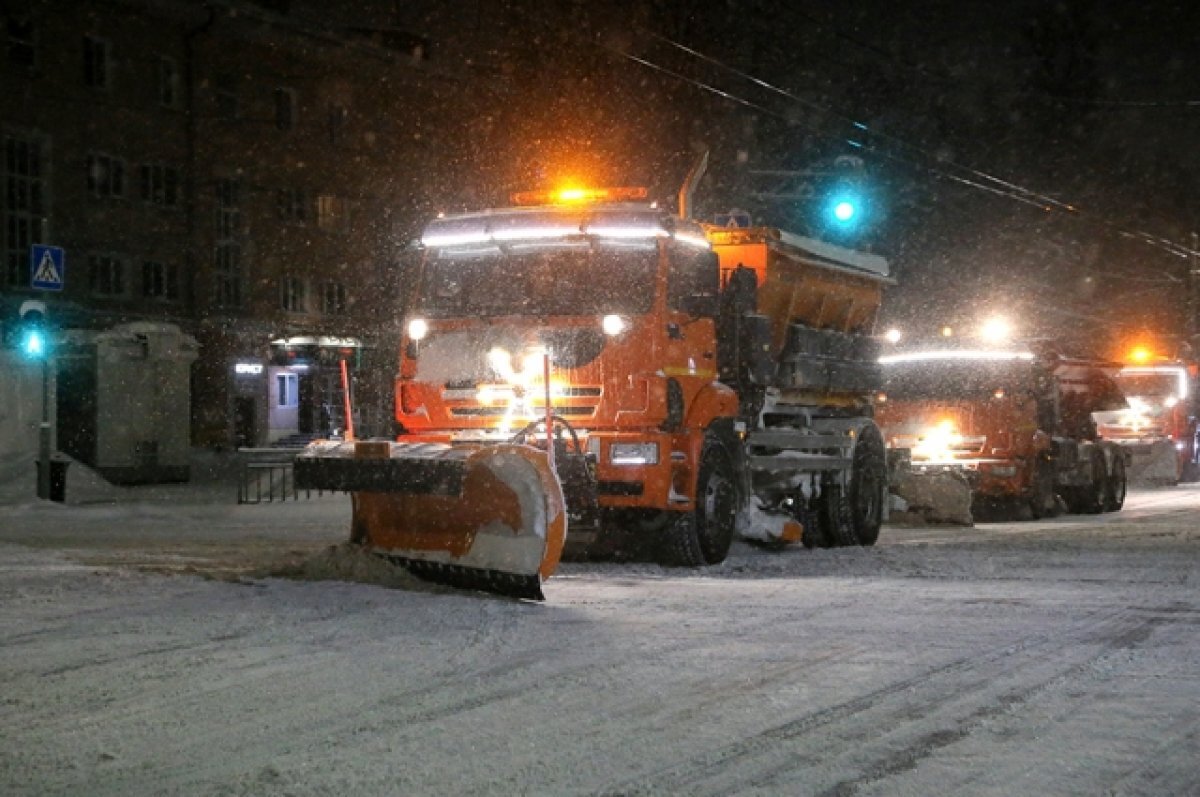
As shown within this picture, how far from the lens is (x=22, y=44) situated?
135ft

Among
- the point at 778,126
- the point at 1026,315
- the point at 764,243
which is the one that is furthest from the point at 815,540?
the point at 1026,315

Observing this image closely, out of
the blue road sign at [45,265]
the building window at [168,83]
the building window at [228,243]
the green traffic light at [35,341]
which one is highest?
the building window at [168,83]

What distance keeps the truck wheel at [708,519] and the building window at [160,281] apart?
3647cm

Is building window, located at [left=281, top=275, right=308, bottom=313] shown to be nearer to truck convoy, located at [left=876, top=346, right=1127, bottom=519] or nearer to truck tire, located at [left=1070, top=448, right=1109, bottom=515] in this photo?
truck tire, located at [left=1070, top=448, right=1109, bottom=515]

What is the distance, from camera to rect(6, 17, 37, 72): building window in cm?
4091

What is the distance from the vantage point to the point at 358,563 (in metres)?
10.6

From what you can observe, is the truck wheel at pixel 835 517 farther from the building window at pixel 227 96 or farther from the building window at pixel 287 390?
the building window at pixel 287 390

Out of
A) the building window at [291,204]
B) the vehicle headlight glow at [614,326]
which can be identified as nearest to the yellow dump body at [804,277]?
the vehicle headlight glow at [614,326]

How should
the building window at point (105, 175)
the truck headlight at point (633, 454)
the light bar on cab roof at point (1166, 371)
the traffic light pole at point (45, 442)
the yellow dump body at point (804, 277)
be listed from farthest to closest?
1. the building window at point (105, 175)
2. the light bar on cab roof at point (1166, 371)
3. the traffic light pole at point (45, 442)
4. the yellow dump body at point (804, 277)
5. the truck headlight at point (633, 454)

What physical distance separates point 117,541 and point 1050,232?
52728mm

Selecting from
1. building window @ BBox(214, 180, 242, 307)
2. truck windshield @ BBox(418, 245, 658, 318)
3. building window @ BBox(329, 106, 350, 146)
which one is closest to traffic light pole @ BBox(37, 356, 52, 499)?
truck windshield @ BBox(418, 245, 658, 318)

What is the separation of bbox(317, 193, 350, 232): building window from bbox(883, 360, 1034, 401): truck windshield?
3476 cm

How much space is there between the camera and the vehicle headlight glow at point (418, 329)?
40.3 ft

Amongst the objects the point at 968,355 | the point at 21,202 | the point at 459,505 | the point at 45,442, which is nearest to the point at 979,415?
the point at 968,355
